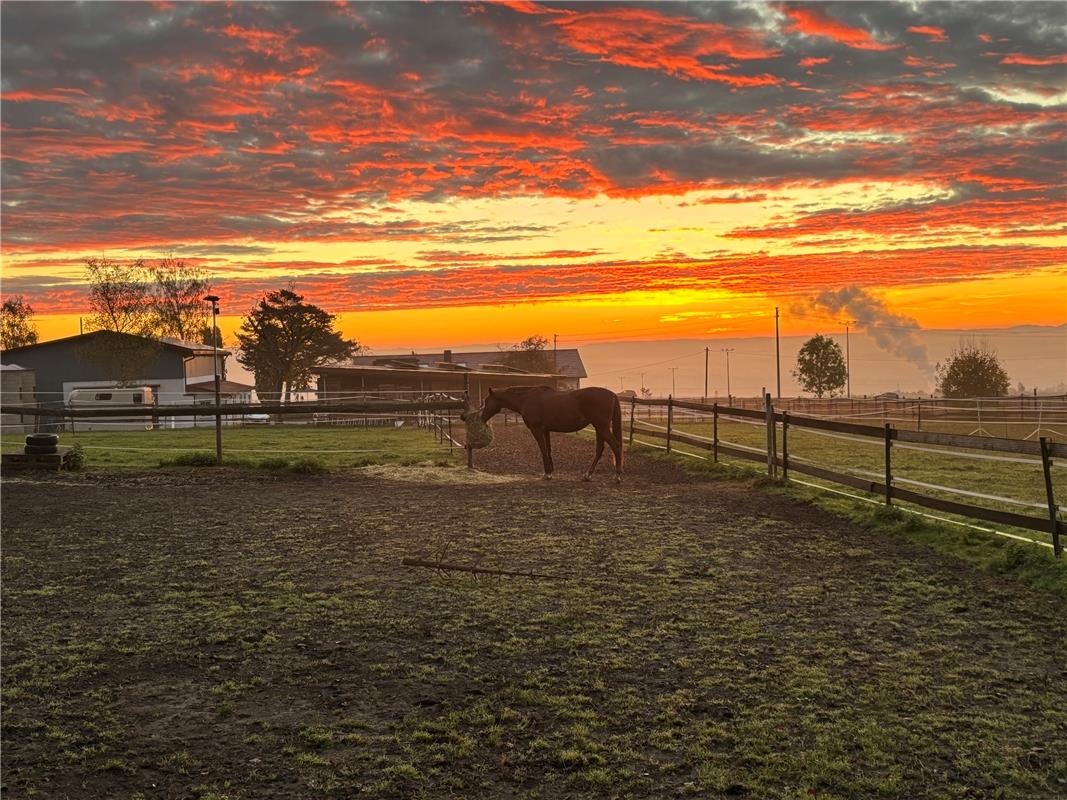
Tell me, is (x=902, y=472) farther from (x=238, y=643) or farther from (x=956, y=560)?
(x=238, y=643)

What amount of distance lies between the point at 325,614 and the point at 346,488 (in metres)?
8.47

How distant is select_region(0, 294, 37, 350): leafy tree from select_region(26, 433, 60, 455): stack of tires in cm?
6061

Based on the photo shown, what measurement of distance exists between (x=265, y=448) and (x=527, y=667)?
2118 centimetres

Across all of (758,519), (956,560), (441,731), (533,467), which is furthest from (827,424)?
(441,731)

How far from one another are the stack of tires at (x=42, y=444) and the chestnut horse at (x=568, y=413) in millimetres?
8903

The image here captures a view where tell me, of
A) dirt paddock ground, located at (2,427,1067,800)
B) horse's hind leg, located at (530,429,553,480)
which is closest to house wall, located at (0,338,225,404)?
horse's hind leg, located at (530,429,553,480)

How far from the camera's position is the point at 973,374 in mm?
66812

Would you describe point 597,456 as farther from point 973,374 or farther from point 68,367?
point 973,374

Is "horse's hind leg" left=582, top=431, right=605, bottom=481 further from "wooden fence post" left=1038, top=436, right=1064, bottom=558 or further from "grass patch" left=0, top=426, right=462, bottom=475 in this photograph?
"wooden fence post" left=1038, top=436, right=1064, bottom=558

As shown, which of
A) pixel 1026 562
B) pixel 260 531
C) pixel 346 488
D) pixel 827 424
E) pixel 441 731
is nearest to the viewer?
pixel 441 731

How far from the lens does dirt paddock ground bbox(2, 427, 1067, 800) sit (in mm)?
4223

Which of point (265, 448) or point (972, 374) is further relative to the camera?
point (972, 374)

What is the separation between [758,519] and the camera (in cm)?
1119

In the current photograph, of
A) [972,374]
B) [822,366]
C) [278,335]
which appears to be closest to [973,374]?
[972,374]
